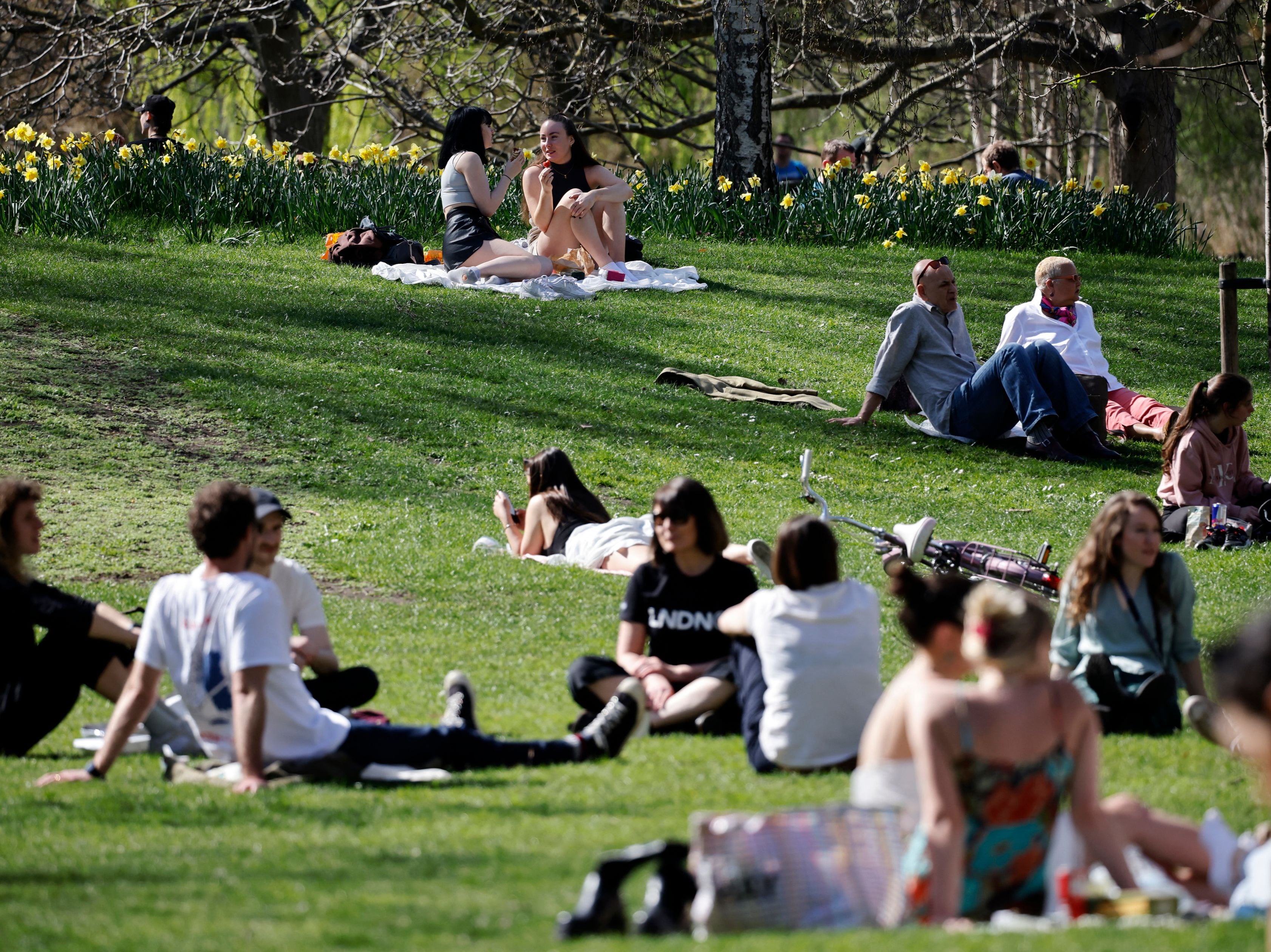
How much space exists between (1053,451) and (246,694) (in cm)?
782

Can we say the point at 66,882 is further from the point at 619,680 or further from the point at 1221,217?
the point at 1221,217

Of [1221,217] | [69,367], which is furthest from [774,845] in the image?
[1221,217]

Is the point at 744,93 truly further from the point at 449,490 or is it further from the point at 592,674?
the point at 592,674

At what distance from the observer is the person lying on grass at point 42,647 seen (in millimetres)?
5617

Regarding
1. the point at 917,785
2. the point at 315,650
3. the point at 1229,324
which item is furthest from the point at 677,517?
the point at 1229,324

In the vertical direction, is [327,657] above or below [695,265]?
below

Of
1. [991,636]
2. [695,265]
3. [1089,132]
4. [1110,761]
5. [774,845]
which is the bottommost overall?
[1110,761]

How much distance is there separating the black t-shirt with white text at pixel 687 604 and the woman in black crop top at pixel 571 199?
8.87 m

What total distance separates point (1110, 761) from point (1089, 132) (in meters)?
19.3

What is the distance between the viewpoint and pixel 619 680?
6.13 meters

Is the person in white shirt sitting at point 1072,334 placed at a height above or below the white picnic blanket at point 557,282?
below

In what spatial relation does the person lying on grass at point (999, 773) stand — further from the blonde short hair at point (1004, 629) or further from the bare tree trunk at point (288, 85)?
the bare tree trunk at point (288, 85)

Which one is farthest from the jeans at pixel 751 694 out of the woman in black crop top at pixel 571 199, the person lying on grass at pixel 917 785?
the woman in black crop top at pixel 571 199

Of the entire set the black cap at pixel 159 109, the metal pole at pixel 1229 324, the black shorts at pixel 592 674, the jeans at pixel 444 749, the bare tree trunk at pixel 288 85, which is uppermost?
the bare tree trunk at pixel 288 85
